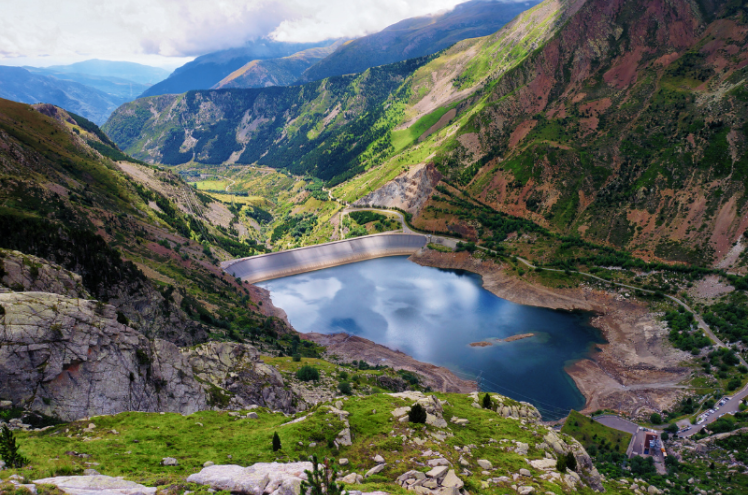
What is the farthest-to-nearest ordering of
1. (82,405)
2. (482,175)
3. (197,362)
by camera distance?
(482,175) < (197,362) < (82,405)

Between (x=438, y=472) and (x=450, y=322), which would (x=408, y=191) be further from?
(x=438, y=472)

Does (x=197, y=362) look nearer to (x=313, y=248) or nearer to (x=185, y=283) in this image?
(x=185, y=283)

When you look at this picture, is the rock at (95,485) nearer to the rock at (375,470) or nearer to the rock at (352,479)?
the rock at (352,479)

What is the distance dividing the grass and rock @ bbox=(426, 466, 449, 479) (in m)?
42.3

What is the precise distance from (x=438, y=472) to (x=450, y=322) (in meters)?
71.2

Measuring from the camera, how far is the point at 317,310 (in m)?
103

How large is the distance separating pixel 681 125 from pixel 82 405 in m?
145

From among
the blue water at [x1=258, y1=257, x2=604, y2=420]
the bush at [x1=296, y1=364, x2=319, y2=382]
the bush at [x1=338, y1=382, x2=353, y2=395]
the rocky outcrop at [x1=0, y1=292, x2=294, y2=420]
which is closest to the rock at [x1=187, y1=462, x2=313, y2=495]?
the rocky outcrop at [x1=0, y1=292, x2=294, y2=420]

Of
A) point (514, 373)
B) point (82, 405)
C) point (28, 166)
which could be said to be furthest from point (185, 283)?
point (514, 373)

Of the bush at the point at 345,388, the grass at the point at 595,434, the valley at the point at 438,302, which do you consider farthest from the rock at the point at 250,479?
the grass at the point at 595,434

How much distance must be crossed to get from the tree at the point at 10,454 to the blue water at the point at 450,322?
6408 centimetres

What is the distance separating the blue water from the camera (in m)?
73.2

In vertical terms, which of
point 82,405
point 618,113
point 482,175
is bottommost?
point 82,405

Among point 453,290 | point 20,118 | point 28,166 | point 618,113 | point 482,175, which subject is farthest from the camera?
point 482,175
